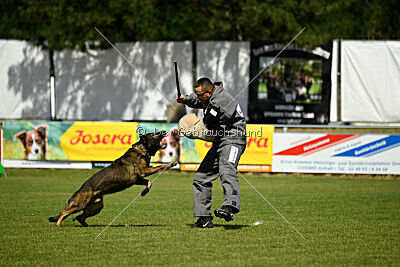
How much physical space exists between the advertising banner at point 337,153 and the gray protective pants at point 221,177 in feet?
28.3

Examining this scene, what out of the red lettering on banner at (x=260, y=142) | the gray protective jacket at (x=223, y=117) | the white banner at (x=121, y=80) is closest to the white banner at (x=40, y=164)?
the red lettering on banner at (x=260, y=142)

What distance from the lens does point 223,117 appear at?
8.74 metres

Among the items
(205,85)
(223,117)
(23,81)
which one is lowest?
(223,117)

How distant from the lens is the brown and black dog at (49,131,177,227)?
8766 mm

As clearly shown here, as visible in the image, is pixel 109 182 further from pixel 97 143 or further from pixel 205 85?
pixel 97 143

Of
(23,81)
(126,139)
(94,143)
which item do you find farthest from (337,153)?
(23,81)

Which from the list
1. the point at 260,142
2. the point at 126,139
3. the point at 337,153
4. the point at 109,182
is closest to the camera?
the point at 109,182

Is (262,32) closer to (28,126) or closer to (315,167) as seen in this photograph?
(315,167)

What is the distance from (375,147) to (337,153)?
1.04m

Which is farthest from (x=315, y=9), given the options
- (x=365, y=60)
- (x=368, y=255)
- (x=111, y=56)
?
(x=368, y=255)

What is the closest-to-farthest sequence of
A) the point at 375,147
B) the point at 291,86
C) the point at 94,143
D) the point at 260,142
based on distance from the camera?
the point at 375,147
the point at 260,142
the point at 94,143
the point at 291,86

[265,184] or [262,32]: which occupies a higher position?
[262,32]

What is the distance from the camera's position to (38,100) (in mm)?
24219

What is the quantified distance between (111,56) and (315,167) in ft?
33.0
